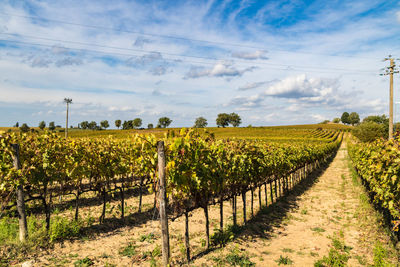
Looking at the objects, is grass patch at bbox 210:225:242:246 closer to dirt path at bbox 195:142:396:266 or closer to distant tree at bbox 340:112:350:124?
dirt path at bbox 195:142:396:266

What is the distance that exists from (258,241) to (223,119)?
123743 millimetres

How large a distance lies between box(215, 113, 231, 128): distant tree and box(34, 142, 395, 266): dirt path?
119 metres

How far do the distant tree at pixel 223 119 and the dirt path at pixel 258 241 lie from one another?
119 meters

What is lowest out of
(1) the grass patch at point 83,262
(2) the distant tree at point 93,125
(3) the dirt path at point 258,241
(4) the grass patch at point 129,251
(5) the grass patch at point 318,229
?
(5) the grass patch at point 318,229

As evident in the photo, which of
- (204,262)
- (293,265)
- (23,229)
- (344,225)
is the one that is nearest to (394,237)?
(344,225)

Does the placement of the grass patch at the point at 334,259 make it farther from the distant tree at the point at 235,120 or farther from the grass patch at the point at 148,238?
the distant tree at the point at 235,120

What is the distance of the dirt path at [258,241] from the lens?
6.61 metres

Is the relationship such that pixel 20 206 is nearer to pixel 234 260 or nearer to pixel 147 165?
pixel 147 165

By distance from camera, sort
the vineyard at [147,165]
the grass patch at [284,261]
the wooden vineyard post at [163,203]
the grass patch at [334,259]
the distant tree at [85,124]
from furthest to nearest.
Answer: the distant tree at [85,124]
the grass patch at [284,261]
the grass patch at [334,259]
the vineyard at [147,165]
the wooden vineyard post at [163,203]

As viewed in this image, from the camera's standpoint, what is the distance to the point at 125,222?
30.9 ft

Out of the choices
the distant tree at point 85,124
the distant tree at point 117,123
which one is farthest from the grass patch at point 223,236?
the distant tree at point 85,124

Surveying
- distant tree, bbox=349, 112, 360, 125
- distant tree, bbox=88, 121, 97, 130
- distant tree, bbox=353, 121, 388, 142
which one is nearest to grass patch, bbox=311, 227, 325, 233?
distant tree, bbox=353, 121, 388, 142

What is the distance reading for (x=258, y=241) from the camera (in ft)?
27.0

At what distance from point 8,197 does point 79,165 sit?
2143 millimetres
